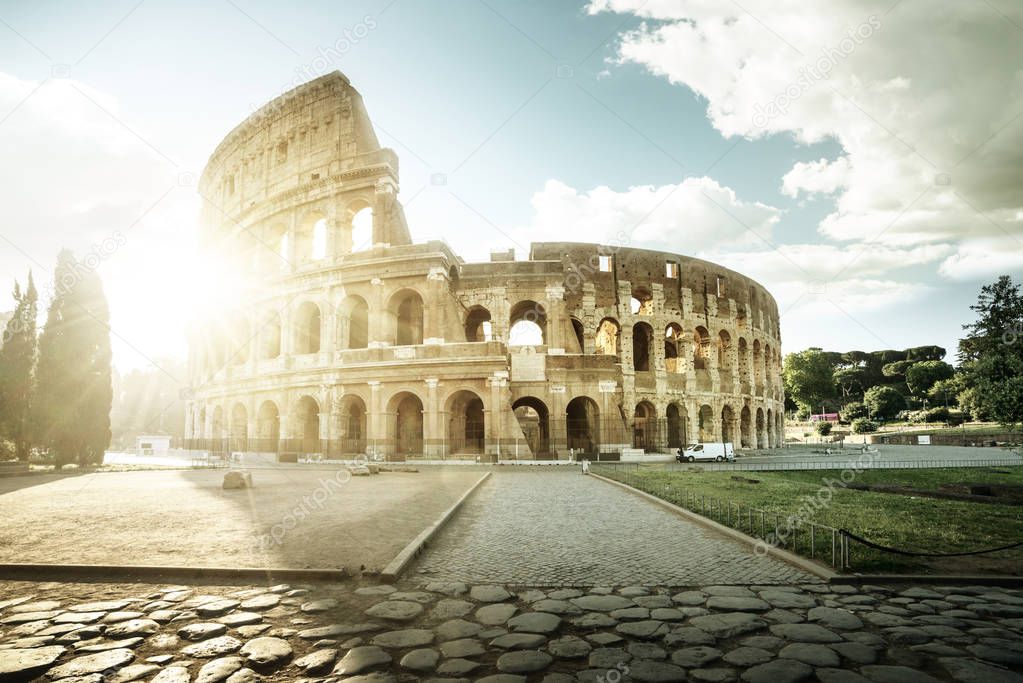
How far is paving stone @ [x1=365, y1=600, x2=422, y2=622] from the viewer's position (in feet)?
14.5

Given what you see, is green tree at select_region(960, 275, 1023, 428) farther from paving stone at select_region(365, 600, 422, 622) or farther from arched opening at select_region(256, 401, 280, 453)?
arched opening at select_region(256, 401, 280, 453)

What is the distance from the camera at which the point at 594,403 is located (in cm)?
2953

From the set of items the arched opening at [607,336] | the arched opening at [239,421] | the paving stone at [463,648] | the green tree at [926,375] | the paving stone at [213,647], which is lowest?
the paving stone at [463,648]

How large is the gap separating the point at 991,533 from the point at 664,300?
30.2 meters

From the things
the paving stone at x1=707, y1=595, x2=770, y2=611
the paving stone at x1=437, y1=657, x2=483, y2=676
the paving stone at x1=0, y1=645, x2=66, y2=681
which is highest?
the paving stone at x1=0, y1=645, x2=66, y2=681

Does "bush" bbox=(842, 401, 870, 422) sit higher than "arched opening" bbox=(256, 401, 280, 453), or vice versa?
"arched opening" bbox=(256, 401, 280, 453)

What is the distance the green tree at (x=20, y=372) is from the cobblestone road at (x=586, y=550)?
943 inches

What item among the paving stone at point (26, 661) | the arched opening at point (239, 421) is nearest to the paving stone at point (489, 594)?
the paving stone at point (26, 661)

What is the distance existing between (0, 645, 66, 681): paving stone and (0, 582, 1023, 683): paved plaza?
0.04 feet

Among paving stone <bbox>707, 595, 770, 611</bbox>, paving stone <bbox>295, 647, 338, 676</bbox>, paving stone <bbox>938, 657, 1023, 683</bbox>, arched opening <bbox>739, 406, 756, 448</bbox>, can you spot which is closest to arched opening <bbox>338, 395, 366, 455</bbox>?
paving stone <bbox>707, 595, 770, 611</bbox>

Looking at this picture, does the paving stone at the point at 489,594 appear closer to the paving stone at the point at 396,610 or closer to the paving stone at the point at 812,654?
the paving stone at the point at 396,610

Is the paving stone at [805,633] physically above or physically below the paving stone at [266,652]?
below

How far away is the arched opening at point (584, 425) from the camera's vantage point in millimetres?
28719

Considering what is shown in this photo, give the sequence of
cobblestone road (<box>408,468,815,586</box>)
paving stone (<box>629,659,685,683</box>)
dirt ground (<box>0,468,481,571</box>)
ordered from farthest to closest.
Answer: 1. dirt ground (<box>0,468,481,571</box>)
2. cobblestone road (<box>408,468,815,586</box>)
3. paving stone (<box>629,659,685,683</box>)
